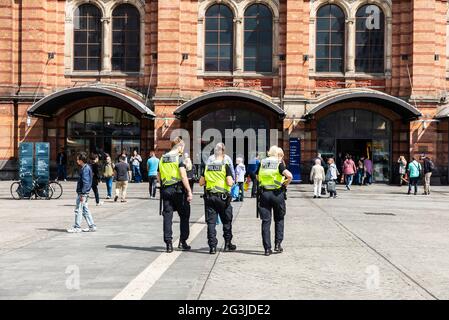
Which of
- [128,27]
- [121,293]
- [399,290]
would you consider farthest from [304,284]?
[128,27]

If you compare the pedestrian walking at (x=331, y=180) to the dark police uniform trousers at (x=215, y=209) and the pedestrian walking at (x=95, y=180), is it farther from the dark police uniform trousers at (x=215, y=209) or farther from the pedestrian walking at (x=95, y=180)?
the dark police uniform trousers at (x=215, y=209)

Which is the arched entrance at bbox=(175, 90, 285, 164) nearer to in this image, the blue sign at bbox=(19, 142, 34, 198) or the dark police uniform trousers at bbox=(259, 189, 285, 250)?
the blue sign at bbox=(19, 142, 34, 198)

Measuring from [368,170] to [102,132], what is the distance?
45.8 ft

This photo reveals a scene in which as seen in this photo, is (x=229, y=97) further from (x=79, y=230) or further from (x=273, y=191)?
(x=273, y=191)

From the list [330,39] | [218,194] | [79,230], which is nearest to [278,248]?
[218,194]

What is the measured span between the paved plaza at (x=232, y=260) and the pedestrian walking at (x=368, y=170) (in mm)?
14906

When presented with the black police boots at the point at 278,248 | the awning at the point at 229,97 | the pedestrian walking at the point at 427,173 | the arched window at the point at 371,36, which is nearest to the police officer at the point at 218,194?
the black police boots at the point at 278,248

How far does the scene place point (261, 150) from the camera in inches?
A: 1310

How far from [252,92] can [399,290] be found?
2566 centimetres

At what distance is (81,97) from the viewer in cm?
3322

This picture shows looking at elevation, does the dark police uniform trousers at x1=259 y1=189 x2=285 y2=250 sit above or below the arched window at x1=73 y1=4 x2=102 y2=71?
below

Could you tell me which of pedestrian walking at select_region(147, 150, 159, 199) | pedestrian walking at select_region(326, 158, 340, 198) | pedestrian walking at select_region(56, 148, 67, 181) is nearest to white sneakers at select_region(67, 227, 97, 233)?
pedestrian walking at select_region(147, 150, 159, 199)

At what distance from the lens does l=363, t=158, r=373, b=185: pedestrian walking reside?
32.9m

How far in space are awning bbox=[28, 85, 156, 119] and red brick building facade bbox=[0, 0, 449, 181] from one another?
0.17 metres
